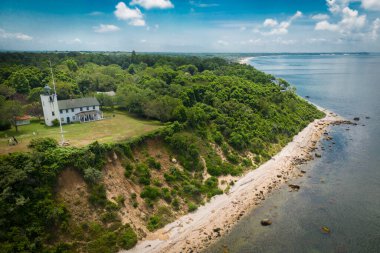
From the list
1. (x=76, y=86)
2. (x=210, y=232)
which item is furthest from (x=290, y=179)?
(x=76, y=86)

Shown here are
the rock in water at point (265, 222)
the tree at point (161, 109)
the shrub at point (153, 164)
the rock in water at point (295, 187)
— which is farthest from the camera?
the tree at point (161, 109)

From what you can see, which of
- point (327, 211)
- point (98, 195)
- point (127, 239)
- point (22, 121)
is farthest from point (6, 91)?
point (327, 211)

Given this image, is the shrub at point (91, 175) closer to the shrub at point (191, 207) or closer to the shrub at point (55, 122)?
the shrub at point (191, 207)

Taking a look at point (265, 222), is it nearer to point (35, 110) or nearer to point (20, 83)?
point (35, 110)

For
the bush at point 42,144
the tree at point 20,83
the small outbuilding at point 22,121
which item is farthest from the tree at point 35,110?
the bush at point 42,144

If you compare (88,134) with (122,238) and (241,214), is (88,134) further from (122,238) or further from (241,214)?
(241,214)

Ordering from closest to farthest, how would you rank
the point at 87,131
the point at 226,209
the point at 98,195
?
the point at 98,195, the point at 226,209, the point at 87,131
